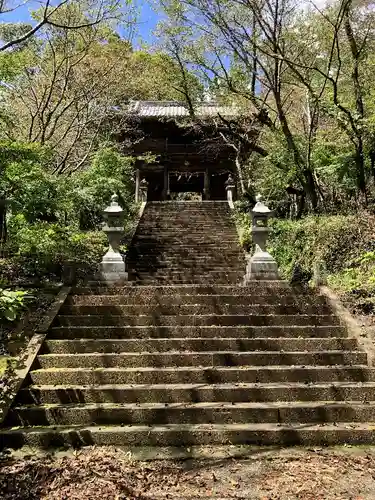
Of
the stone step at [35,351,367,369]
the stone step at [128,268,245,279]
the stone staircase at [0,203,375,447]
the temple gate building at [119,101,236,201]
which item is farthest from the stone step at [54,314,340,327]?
the temple gate building at [119,101,236,201]

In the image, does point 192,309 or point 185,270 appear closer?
point 192,309

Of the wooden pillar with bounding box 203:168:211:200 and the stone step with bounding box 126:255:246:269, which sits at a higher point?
the wooden pillar with bounding box 203:168:211:200

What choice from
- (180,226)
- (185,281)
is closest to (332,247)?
(185,281)

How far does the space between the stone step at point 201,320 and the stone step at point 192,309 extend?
23 centimetres

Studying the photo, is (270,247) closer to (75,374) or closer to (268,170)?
(268,170)

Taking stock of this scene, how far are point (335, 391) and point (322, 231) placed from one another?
5581 millimetres

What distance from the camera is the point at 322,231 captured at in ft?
34.0

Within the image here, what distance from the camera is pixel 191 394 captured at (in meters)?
5.33

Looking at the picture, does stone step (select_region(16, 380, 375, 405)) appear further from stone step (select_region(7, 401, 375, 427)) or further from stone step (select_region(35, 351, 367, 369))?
stone step (select_region(35, 351, 367, 369))

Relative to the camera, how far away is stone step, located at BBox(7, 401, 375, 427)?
16.3 feet

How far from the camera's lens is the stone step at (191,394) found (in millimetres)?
5281

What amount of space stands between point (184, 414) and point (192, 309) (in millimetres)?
2420

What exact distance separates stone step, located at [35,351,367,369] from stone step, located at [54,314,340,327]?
939mm

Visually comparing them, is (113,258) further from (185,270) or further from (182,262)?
(182,262)
